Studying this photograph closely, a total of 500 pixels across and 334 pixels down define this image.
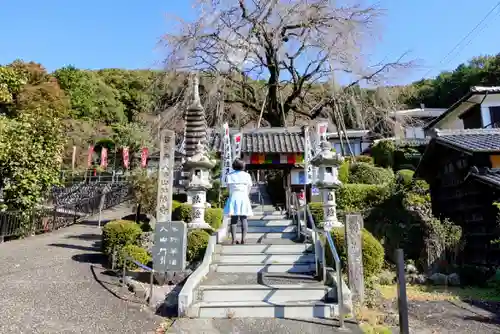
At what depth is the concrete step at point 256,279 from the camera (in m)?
6.93

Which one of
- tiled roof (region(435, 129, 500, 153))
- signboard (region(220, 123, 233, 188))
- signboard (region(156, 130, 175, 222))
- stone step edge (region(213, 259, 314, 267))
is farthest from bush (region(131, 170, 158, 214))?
tiled roof (region(435, 129, 500, 153))

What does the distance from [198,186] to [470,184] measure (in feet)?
26.5

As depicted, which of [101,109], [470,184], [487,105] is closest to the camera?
[470,184]

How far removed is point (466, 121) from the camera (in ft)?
70.3

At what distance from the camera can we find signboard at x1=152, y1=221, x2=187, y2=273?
6.99 metres

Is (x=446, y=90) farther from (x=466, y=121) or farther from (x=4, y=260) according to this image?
(x=4, y=260)

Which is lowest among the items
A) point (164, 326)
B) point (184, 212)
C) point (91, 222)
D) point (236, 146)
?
point (164, 326)

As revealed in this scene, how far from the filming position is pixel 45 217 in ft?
47.8

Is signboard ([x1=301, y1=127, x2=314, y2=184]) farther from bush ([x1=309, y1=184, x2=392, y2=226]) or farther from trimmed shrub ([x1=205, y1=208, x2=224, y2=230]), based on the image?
trimmed shrub ([x1=205, y1=208, x2=224, y2=230])

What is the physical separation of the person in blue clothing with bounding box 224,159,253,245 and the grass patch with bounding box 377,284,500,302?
3316 millimetres

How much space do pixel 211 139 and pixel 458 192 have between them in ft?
38.2

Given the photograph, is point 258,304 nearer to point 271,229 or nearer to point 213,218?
point 271,229

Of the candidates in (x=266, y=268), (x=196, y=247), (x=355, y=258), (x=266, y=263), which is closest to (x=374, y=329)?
(x=355, y=258)

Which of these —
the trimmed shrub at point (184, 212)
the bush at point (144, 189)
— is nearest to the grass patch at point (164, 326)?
the trimmed shrub at point (184, 212)
